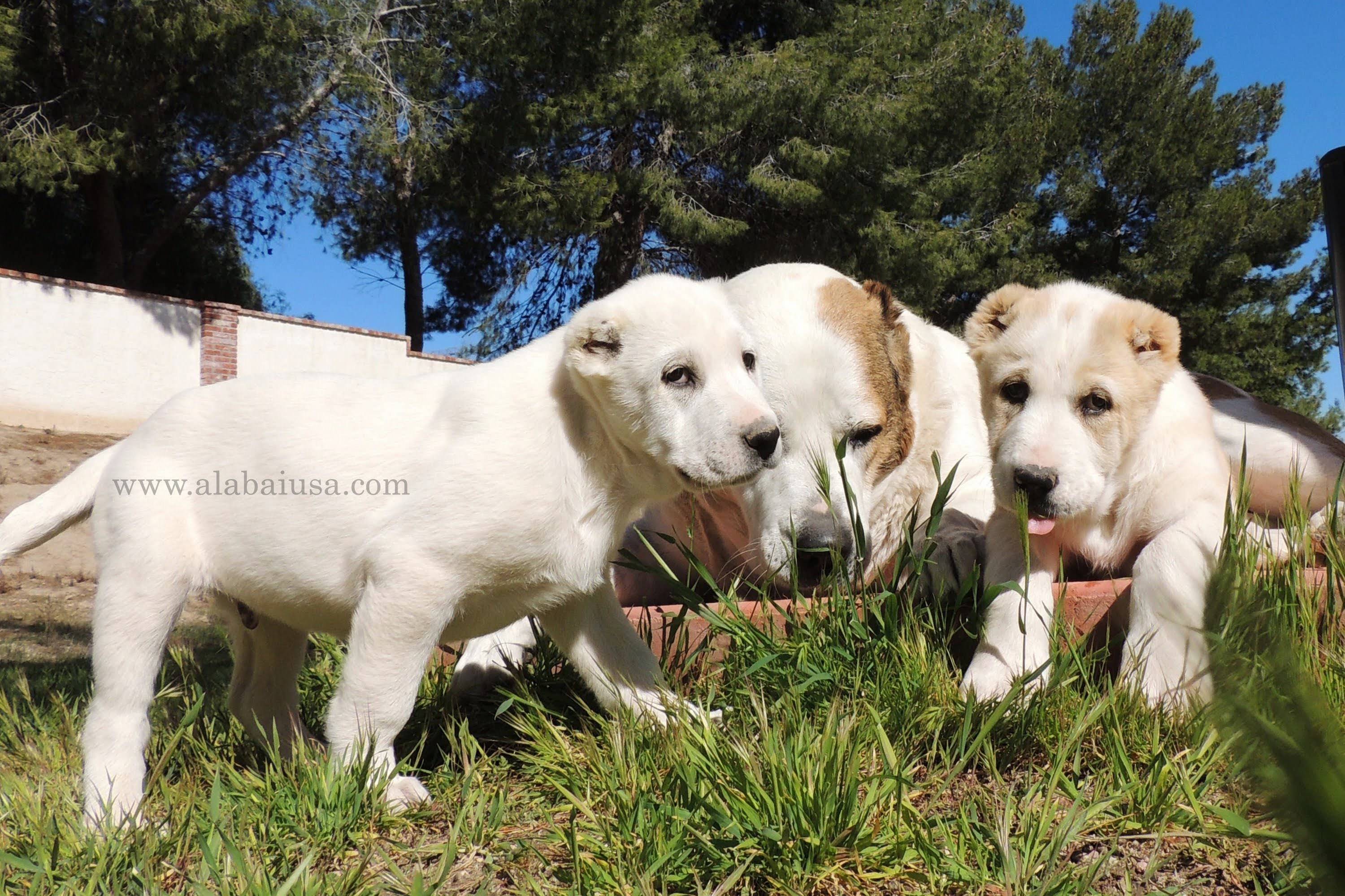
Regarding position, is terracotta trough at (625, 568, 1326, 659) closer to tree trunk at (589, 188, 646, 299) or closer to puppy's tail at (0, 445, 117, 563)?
puppy's tail at (0, 445, 117, 563)

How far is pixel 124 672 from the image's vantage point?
2.69 metres

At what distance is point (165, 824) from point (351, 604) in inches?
27.3

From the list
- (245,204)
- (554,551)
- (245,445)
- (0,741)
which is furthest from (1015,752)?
(245,204)

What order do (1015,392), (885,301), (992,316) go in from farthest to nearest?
(885,301)
(992,316)
(1015,392)

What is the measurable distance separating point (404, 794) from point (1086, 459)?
89.3 inches

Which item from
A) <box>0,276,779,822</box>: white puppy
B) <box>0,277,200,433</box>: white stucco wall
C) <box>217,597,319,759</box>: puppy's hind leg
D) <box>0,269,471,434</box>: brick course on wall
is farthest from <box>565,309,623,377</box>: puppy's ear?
<box>0,277,200,433</box>: white stucco wall

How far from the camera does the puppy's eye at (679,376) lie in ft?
9.10

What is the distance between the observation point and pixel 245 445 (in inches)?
117

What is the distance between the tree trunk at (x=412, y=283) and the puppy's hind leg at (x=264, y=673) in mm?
24175

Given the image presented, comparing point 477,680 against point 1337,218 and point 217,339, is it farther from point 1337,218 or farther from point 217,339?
point 217,339

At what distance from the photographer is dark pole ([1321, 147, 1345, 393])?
3.24 metres

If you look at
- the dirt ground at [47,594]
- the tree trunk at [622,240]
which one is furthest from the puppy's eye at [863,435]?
the tree trunk at [622,240]

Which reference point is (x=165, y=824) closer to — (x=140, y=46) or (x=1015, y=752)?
(x=1015, y=752)

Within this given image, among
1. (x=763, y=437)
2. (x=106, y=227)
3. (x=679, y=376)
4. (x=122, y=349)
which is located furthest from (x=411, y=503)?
(x=106, y=227)
